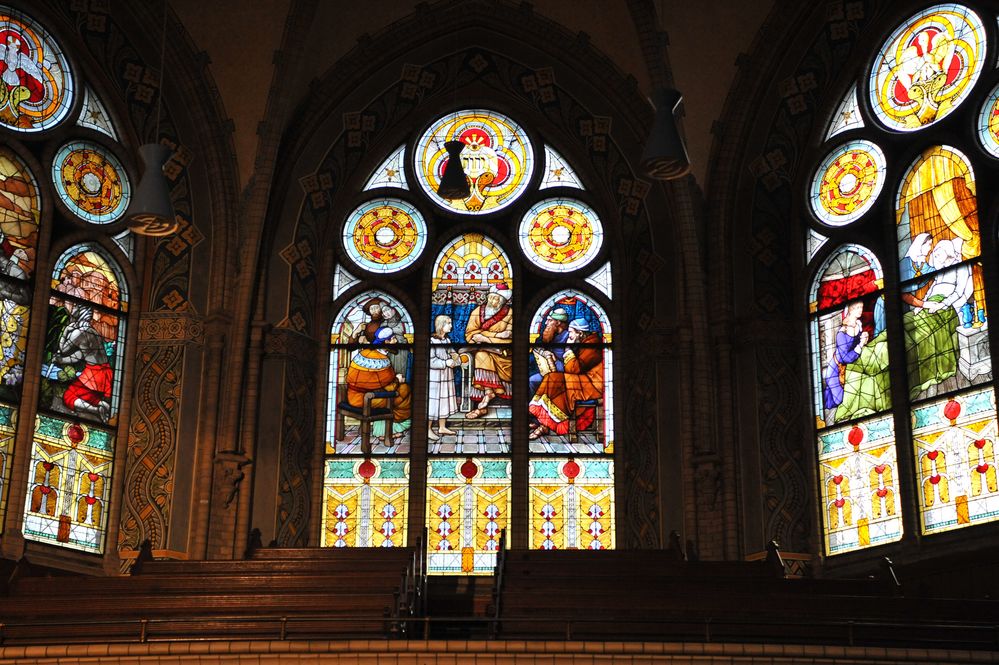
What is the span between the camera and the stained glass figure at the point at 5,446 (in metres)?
20.4

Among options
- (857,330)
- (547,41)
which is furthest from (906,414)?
(547,41)

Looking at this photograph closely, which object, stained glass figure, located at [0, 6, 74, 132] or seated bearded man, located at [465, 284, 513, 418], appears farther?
seated bearded man, located at [465, 284, 513, 418]

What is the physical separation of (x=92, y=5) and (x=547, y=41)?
21.4 ft

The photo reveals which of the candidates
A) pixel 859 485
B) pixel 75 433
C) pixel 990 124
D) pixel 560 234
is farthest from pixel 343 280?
pixel 990 124

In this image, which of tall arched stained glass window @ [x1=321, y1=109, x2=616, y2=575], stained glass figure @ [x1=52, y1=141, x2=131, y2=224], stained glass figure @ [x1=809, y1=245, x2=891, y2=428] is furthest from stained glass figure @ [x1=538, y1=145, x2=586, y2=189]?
stained glass figure @ [x1=52, y1=141, x2=131, y2=224]

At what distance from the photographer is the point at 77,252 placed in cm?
2238

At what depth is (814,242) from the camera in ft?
75.1

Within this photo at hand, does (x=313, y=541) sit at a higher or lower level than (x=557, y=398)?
lower

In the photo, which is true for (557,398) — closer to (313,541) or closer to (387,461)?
(387,461)

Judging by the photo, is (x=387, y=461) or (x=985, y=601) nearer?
(x=985, y=601)

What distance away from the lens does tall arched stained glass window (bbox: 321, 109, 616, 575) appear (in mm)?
22891

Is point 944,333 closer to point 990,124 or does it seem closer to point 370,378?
point 990,124

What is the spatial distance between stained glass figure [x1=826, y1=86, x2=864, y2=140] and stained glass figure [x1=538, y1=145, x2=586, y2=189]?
155 inches

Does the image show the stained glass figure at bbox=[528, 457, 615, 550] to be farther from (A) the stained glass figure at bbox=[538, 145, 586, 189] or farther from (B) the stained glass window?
(B) the stained glass window
